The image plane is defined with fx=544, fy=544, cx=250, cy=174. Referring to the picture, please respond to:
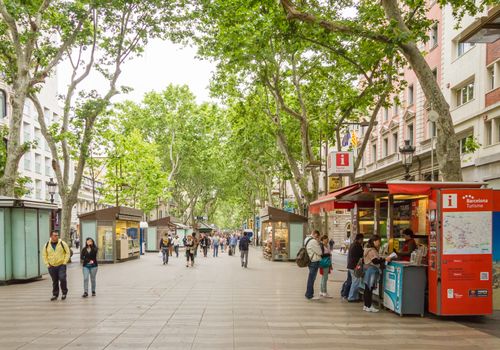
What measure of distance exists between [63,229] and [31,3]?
420 inches

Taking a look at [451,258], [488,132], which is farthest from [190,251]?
[451,258]

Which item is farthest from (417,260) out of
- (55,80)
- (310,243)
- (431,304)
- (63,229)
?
(55,80)

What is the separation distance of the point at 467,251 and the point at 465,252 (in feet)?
0.15

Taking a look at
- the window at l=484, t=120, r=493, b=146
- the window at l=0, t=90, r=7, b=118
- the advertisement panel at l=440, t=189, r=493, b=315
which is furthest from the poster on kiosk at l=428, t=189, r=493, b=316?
the window at l=0, t=90, r=7, b=118

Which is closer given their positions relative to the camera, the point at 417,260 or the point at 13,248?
the point at 417,260

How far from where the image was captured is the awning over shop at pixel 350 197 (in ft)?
41.8

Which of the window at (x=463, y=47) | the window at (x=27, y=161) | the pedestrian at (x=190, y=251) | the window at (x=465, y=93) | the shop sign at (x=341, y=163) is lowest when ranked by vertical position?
the pedestrian at (x=190, y=251)

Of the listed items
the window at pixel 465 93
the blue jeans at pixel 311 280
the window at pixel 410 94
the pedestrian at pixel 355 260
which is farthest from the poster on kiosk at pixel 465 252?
the window at pixel 410 94

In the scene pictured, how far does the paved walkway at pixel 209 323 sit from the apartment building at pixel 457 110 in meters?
7.92

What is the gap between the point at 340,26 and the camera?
13.7m

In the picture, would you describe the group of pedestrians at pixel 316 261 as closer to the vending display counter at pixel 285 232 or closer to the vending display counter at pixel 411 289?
the vending display counter at pixel 411 289

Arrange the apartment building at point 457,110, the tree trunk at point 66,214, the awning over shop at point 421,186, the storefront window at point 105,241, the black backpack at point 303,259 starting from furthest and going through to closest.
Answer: the storefront window at point 105,241, the tree trunk at point 66,214, the apartment building at point 457,110, the black backpack at point 303,259, the awning over shop at point 421,186

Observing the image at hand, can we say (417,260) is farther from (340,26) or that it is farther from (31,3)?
(31,3)

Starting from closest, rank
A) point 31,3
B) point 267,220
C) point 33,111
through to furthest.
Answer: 1. point 31,3
2. point 267,220
3. point 33,111
